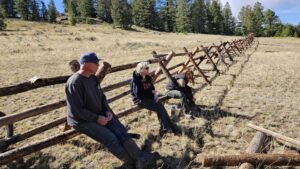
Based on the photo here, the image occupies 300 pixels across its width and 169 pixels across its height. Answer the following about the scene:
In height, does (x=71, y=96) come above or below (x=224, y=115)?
above

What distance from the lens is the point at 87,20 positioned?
258 ft

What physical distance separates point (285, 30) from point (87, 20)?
47.2 metres

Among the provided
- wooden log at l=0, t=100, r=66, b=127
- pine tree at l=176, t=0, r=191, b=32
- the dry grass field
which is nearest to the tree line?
pine tree at l=176, t=0, r=191, b=32

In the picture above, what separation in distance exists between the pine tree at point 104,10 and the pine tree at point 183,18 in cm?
2586

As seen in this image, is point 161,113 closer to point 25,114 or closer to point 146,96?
point 146,96

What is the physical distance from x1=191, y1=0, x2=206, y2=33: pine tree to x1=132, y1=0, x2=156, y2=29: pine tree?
10034mm

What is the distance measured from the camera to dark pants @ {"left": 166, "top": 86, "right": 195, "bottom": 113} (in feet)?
24.0

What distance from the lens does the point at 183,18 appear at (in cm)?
7569

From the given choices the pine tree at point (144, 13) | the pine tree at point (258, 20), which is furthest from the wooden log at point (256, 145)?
the pine tree at point (258, 20)

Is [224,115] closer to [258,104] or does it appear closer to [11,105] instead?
[258,104]

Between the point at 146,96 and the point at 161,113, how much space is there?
50 centimetres

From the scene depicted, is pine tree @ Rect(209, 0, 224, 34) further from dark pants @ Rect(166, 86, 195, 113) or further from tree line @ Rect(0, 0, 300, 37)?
dark pants @ Rect(166, 86, 195, 113)

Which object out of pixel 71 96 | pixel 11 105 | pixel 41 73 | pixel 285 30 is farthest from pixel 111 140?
pixel 285 30

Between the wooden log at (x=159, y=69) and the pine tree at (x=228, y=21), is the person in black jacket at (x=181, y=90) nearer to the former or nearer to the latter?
the wooden log at (x=159, y=69)
